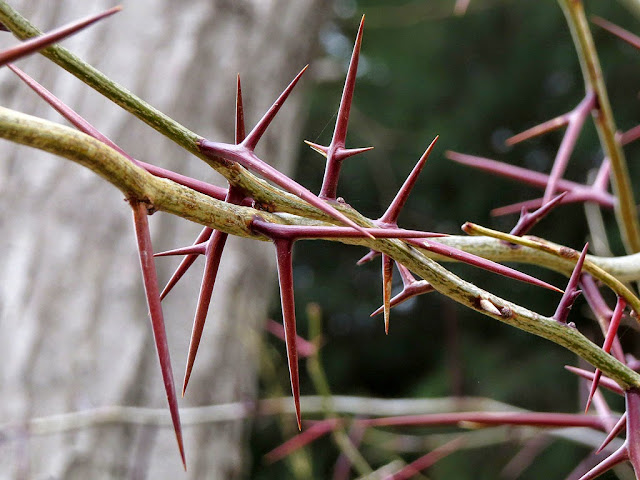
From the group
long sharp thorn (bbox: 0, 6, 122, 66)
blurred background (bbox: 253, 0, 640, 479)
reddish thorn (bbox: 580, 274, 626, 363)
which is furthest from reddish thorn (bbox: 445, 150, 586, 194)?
blurred background (bbox: 253, 0, 640, 479)

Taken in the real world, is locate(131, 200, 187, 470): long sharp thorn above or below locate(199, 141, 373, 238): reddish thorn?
below

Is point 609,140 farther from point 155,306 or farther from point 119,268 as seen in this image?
point 119,268

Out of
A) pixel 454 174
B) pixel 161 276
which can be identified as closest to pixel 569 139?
pixel 161 276

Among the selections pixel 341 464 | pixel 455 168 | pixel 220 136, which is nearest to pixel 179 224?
pixel 220 136

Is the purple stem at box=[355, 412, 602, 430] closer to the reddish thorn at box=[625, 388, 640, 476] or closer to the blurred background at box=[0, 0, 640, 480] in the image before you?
the reddish thorn at box=[625, 388, 640, 476]

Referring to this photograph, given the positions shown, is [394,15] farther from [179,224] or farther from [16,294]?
[16,294]

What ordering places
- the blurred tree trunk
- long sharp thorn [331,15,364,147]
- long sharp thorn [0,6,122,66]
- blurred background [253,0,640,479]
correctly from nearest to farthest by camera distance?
long sharp thorn [0,6,122,66] < long sharp thorn [331,15,364,147] < the blurred tree trunk < blurred background [253,0,640,479]

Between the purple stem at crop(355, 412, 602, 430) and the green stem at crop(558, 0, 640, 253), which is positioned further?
the green stem at crop(558, 0, 640, 253)

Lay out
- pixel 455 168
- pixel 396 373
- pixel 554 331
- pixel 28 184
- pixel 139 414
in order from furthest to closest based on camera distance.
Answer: pixel 396 373 < pixel 455 168 < pixel 28 184 < pixel 139 414 < pixel 554 331

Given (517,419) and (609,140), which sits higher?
(609,140)
